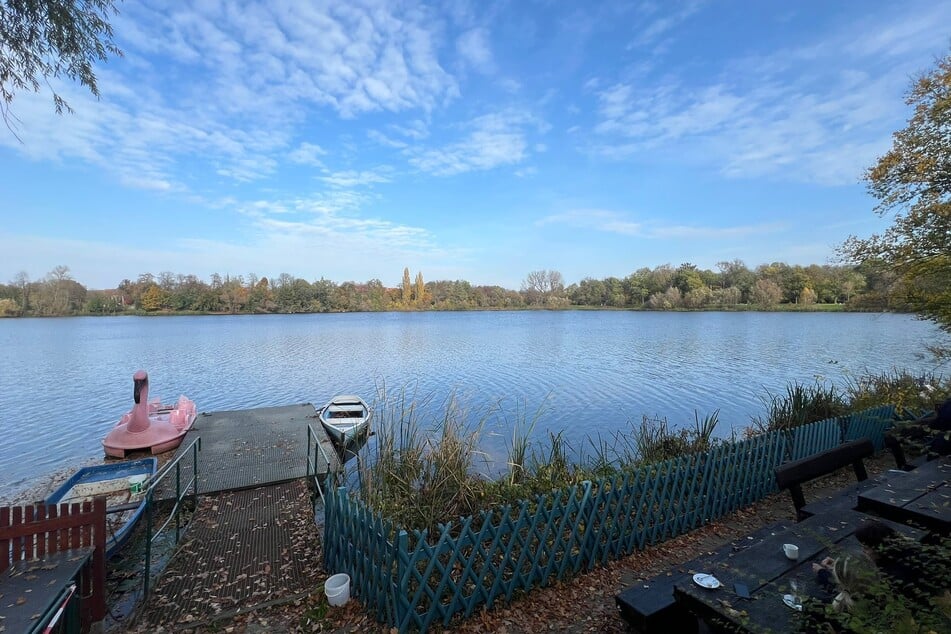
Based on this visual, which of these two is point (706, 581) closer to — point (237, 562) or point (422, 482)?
point (422, 482)

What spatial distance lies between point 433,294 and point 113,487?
284 ft

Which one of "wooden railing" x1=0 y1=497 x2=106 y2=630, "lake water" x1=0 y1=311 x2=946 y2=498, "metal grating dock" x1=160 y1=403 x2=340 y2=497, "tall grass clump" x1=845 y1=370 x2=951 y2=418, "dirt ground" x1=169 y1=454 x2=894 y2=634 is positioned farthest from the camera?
"lake water" x1=0 y1=311 x2=946 y2=498

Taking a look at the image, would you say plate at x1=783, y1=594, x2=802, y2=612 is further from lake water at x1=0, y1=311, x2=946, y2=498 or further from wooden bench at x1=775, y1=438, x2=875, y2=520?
lake water at x1=0, y1=311, x2=946, y2=498

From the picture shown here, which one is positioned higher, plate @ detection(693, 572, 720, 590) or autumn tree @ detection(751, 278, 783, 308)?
autumn tree @ detection(751, 278, 783, 308)

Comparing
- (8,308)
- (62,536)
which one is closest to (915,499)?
(62,536)

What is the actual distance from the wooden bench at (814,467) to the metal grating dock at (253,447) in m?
5.89

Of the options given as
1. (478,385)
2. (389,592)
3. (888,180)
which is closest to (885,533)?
(389,592)

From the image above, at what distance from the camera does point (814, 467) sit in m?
4.97

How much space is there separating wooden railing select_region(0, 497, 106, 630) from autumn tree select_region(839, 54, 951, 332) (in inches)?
512

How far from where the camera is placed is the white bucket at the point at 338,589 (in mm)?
3936

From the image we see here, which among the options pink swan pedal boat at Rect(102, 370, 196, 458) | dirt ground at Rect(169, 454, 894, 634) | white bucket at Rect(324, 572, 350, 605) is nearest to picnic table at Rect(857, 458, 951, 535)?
dirt ground at Rect(169, 454, 894, 634)

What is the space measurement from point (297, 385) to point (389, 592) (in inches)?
657

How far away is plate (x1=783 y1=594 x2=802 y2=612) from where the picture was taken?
2.52 meters

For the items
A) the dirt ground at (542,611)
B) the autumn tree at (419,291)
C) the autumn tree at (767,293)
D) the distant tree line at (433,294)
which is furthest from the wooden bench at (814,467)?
the autumn tree at (419,291)
